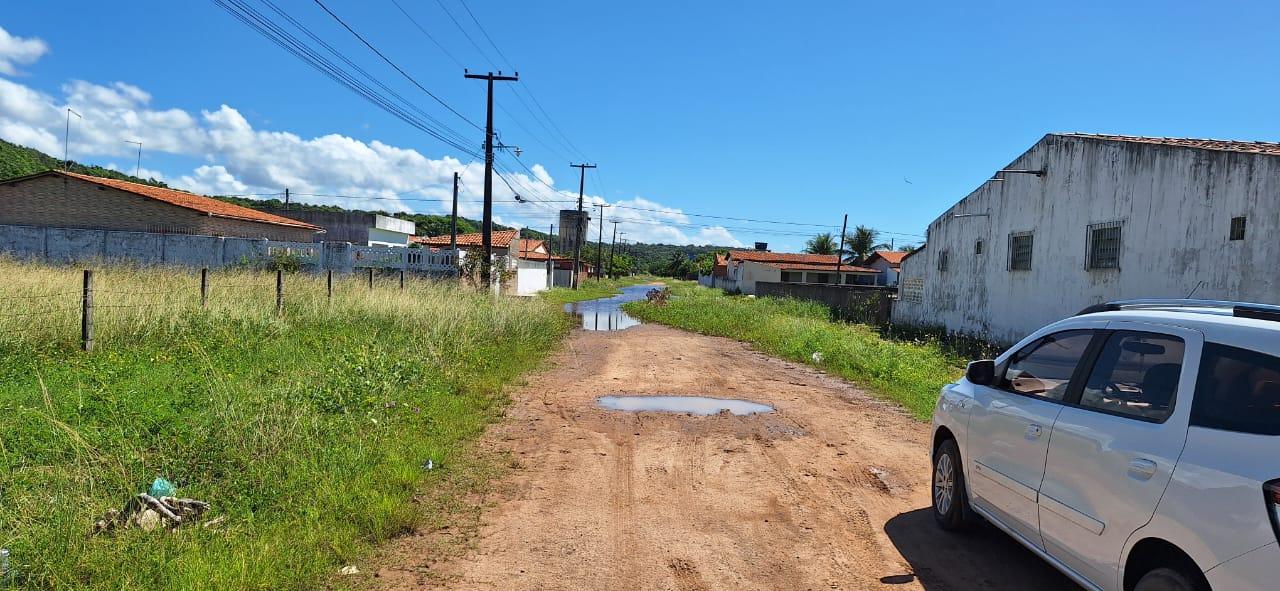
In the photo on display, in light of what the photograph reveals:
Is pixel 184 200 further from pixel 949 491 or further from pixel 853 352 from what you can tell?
pixel 949 491

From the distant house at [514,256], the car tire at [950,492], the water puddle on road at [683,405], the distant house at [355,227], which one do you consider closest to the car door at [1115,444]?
the car tire at [950,492]

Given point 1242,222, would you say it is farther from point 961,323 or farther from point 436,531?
point 436,531

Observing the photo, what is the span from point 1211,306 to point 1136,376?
50cm

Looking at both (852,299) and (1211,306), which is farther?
(852,299)

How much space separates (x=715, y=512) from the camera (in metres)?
5.51

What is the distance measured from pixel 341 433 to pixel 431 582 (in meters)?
2.93

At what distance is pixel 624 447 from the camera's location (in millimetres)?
7461

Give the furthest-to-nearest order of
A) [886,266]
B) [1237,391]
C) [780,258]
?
1. [780,258]
2. [886,266]
3. [1237,391]

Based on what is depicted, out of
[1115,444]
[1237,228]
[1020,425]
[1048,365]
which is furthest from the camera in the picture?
[1237,228]

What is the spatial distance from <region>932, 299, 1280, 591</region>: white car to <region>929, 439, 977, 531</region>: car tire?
0.14m

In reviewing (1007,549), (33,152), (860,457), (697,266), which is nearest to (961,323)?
(860,457)

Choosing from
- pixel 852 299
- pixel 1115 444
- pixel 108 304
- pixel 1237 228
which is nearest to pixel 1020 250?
pixel 1237 228

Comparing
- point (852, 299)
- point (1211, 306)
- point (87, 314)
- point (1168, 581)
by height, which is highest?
point (1211, 306)

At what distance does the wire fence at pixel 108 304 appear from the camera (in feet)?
29.6
